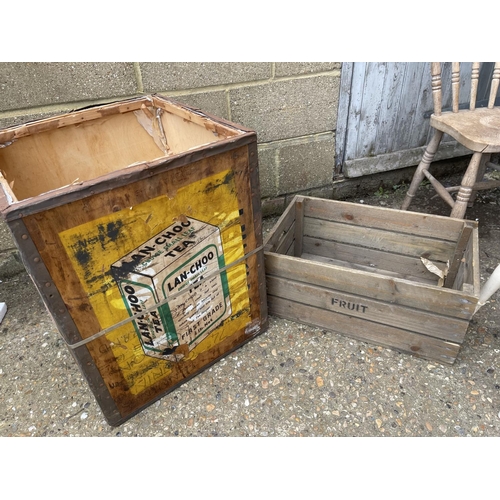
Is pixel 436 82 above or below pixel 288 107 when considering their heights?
above

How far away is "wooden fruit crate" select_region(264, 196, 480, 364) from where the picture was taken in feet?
5.14

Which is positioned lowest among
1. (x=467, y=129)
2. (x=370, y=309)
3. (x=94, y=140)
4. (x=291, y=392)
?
(x=291, y=392)

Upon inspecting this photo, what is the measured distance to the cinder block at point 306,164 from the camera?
8.18ft

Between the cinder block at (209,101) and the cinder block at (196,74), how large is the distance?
45mm

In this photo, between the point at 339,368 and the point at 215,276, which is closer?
the point at 215,276

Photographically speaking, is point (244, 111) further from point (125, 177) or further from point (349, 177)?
point (125, 177)

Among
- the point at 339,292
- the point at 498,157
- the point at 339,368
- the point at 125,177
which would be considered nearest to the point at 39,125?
the point at 125,177

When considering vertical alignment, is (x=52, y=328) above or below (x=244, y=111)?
below

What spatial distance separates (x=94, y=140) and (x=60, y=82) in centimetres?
39

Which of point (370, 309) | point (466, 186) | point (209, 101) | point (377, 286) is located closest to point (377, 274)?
point (377, 286)

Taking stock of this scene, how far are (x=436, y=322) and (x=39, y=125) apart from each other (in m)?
1.75

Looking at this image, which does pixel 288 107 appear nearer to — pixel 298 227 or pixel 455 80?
pixel 298 227

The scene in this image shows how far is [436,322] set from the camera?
1573 millimetres

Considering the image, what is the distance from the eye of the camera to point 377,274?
1.60m
